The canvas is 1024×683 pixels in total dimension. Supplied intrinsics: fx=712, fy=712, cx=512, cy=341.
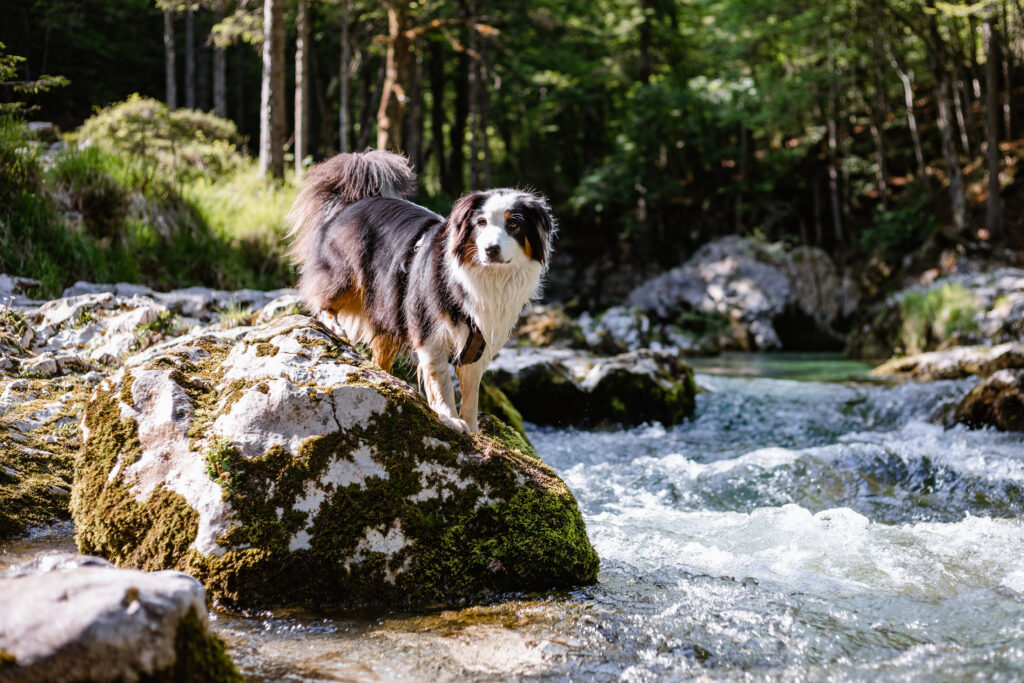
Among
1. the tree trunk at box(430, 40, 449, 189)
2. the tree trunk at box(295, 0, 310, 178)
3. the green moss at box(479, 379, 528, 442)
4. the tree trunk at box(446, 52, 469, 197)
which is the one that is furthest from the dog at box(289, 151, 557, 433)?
the tree trunk at box(446, 52, 469, 197)

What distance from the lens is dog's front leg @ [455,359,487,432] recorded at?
3.83m

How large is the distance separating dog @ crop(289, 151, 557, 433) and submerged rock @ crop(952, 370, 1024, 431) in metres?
5.37

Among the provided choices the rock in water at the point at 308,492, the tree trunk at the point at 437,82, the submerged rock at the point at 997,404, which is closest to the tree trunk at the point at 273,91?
the rock in water at the point at 308,492

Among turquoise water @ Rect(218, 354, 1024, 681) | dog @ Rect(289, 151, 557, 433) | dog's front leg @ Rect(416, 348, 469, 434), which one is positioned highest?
dog @ Rect(289, 151, 557, 433)

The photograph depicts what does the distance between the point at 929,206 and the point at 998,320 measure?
7.99 metres

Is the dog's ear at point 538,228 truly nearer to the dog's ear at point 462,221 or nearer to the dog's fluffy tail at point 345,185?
the dog's ear at point 462,221

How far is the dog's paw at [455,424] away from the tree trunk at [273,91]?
8.97 meters

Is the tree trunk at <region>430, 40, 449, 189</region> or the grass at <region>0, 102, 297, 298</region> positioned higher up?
the tree trunk at <region>430, 40, 449, 189</region>

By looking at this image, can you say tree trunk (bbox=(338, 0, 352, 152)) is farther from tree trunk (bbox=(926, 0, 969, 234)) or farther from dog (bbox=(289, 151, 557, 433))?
tree trunk (bbox=(926, 0, 969, 234))

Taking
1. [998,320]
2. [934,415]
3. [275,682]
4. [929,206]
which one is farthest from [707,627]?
[929,206]

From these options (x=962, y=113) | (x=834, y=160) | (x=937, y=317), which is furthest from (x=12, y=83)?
(x=962, y=113)

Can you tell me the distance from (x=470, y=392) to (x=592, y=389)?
3973 mm

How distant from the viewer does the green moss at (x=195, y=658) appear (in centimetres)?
169

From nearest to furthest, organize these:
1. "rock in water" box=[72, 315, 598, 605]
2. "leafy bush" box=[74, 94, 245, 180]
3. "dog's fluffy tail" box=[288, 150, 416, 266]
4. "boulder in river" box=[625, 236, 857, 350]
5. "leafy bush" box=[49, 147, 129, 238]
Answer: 1. "rock in water" box=[72, 315, 598, 605]
2. "dog's fluffy tail" box=[288, 150, 416, 266]
3. "leafy bush" box=[49, 147, 129, 238]
4. "leafy bush" box=[74, 94, 245, 180]
5. "boulder in river" box=[625, 236, 857, 350]
